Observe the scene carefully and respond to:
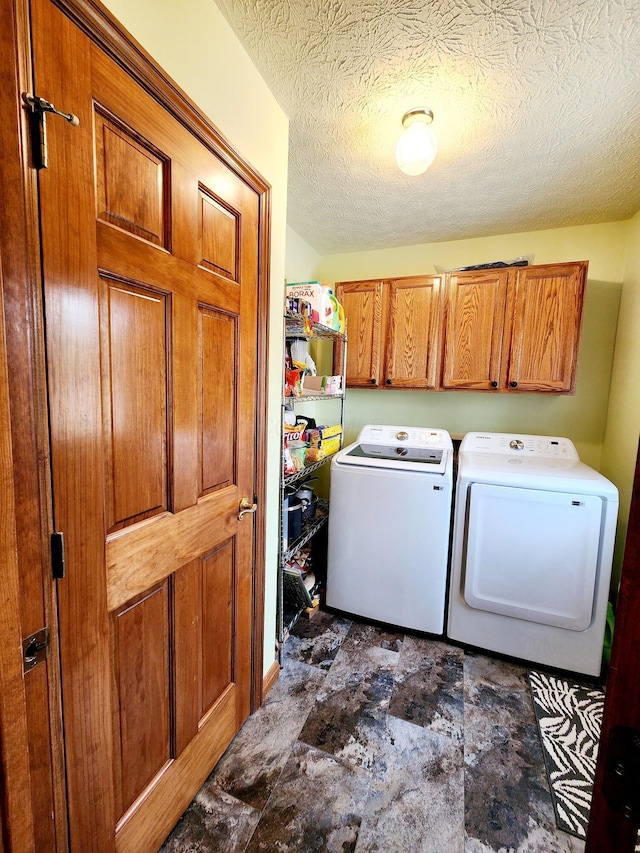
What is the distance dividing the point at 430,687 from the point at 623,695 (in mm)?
1543

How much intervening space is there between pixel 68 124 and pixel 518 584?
7.58 feet

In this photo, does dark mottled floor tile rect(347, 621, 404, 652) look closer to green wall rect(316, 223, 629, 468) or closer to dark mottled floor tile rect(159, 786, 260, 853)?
dark mottled floor tile rect(159, 786, 260, 853)

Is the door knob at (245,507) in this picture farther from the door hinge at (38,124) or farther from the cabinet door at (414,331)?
the cabinet door at (414,331)

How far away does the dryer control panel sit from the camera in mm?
2131

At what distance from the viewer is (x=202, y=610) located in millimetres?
1114

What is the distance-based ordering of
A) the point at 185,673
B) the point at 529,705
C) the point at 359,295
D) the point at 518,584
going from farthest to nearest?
the point at 359,295
the point at 518,584
the point at 529,705
the point at 185,673

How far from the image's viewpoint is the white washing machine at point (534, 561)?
167 cm

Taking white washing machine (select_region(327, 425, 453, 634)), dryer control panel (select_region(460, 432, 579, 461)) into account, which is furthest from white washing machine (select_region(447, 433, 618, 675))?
dryer control panel (select_region(460, 432, 579, 461))

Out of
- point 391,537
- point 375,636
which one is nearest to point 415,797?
point 375,636

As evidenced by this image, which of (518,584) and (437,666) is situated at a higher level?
(518,584)

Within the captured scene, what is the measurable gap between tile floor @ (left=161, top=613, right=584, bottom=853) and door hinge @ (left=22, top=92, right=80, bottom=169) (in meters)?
1.76

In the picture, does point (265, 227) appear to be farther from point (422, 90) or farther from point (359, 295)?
point (359, 295)

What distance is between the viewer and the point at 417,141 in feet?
4.46

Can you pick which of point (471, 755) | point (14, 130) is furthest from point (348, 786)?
point (14, 130)
